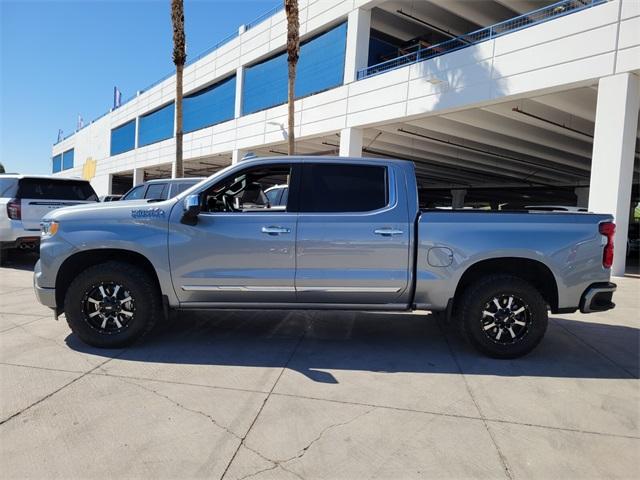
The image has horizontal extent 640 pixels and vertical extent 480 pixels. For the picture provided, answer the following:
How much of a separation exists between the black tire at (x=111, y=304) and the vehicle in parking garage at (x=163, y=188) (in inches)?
208

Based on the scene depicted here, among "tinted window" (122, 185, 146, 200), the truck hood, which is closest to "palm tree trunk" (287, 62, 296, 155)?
"tinted window" (122, 185, 146, 200)

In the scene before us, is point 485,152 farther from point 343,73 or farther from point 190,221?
point 190,221

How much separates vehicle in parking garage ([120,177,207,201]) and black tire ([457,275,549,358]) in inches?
266

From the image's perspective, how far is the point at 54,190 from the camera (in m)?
9.18

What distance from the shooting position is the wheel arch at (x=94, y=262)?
4.37m

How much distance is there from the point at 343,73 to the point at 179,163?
7874 mm

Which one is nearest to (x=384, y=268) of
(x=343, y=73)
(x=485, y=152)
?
(x=343, y=73)

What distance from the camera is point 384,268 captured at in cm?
425

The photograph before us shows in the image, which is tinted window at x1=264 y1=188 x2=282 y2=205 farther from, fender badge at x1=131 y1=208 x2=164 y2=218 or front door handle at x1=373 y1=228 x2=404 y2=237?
front door handle at x1=373 y1=228 x2=404 y2=237

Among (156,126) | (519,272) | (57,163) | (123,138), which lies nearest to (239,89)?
(156,126)

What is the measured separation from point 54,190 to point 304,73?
1342cm

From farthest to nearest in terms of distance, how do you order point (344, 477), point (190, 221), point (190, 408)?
point (190, 221), point (190, 408), point (344, 477)

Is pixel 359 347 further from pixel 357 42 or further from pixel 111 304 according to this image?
pixel 357 42

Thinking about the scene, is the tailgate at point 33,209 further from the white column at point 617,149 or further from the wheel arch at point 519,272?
the white column at point 617,149
